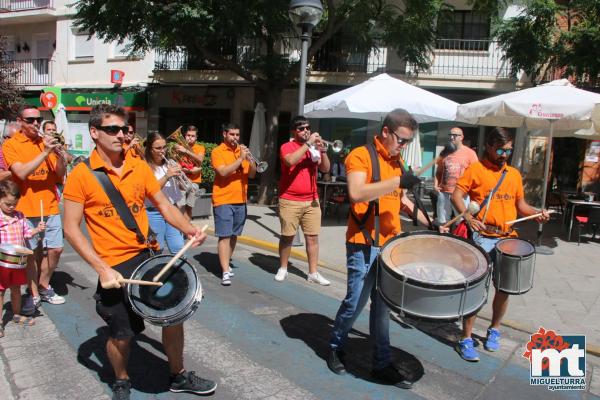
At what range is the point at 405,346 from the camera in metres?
4.46

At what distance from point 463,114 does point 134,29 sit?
8.29 meters

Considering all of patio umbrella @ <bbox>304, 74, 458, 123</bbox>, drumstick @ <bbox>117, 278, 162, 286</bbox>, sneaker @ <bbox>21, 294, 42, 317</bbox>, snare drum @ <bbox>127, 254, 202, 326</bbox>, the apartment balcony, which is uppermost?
the apartment balcony

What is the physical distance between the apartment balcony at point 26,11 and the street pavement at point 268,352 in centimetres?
2000

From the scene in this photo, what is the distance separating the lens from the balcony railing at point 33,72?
2295 cm

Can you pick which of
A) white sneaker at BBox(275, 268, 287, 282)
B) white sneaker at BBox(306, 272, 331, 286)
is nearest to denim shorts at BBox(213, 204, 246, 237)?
white sneaker at BBox(275, 268, 287, 282)

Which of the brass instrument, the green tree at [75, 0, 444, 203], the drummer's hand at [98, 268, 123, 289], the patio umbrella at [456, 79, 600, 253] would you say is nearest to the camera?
the drummer's hand at [98, 268, 123, 289]

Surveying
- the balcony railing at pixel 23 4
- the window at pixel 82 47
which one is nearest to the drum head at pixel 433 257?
the window at pixel 82 47

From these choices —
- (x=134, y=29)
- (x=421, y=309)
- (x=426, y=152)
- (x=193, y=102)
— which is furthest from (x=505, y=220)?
(x=193, y=102)

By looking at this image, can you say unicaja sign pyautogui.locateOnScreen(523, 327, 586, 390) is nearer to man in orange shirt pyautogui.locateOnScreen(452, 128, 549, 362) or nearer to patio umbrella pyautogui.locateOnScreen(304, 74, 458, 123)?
man in orange shirt pyautogui.locateOnScreen(452, 128, 549, 362)

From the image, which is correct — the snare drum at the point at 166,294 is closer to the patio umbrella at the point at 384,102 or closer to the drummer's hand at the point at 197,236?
the drummer's hand at the point at 197,236

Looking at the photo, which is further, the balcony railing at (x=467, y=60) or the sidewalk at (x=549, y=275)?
the balcony railing at (x=467, y=60)

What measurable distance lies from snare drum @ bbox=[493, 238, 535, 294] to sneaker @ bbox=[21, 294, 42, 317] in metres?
4.17

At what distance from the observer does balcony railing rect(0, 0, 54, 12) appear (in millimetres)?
22891

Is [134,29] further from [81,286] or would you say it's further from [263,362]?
[263,362]
